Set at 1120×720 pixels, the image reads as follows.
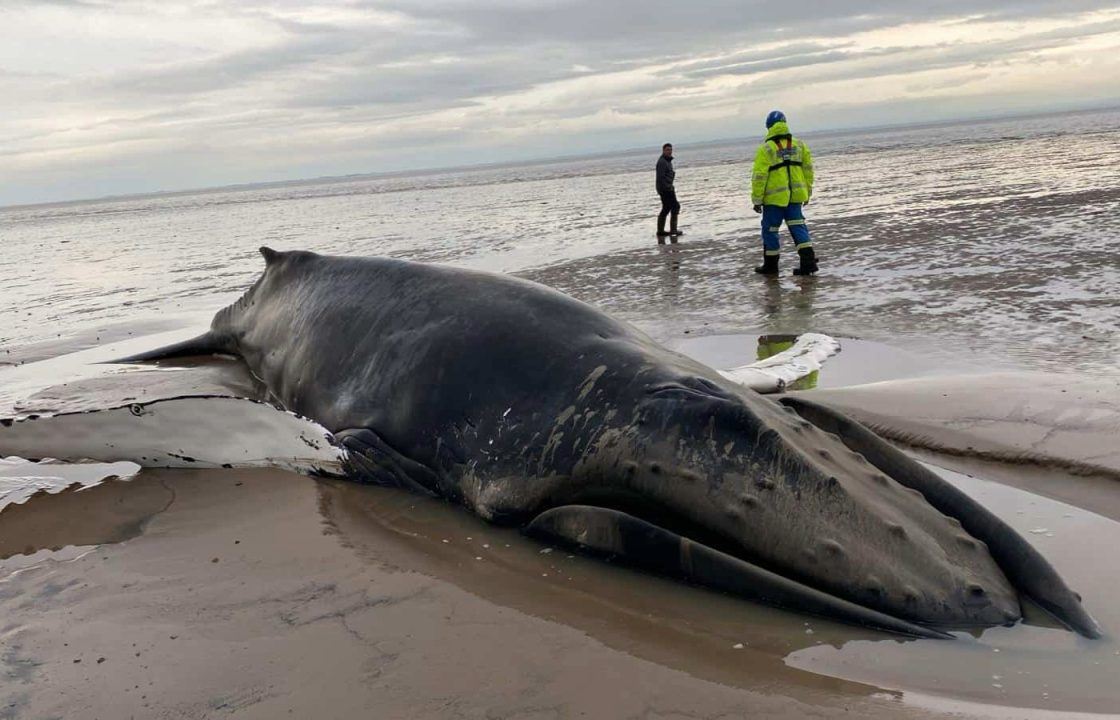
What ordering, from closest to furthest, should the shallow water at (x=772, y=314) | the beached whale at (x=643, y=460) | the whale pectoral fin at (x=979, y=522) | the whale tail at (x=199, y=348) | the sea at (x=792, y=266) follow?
the shallow water at (x=772, y=314)
the whale pectoral fin at (x=979, y=522)
the beached whale at (x=643, y=460)
the whale tail at (x=199, y=348)
the sea at (x=792, y=266)

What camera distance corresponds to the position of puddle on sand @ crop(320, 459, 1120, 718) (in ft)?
9.07

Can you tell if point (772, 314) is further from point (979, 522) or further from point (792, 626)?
point (792, 626)

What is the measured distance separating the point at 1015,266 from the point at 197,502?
9.87m

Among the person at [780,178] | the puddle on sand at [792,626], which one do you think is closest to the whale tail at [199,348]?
the puddle on sand at [792,626]

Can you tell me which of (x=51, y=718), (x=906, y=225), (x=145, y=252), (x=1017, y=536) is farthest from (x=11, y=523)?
(x=145, y=252)

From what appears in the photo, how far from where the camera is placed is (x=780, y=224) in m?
12.8

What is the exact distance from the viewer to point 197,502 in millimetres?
4895

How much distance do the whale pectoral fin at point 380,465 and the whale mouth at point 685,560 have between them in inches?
33.2

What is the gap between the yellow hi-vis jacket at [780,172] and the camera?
43.0 feet

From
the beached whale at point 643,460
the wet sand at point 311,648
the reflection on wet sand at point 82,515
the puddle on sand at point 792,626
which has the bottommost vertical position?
the puddle on sand at point 792,626

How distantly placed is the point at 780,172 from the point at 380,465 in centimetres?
988

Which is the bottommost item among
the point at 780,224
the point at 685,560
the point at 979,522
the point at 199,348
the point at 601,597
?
the point at 601,597

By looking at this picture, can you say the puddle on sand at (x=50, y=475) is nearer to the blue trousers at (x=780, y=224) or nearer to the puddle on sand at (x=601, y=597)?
the puddle on sand at (x=601, y=597)

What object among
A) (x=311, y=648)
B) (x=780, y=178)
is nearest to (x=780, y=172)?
(x=780, y=178)
